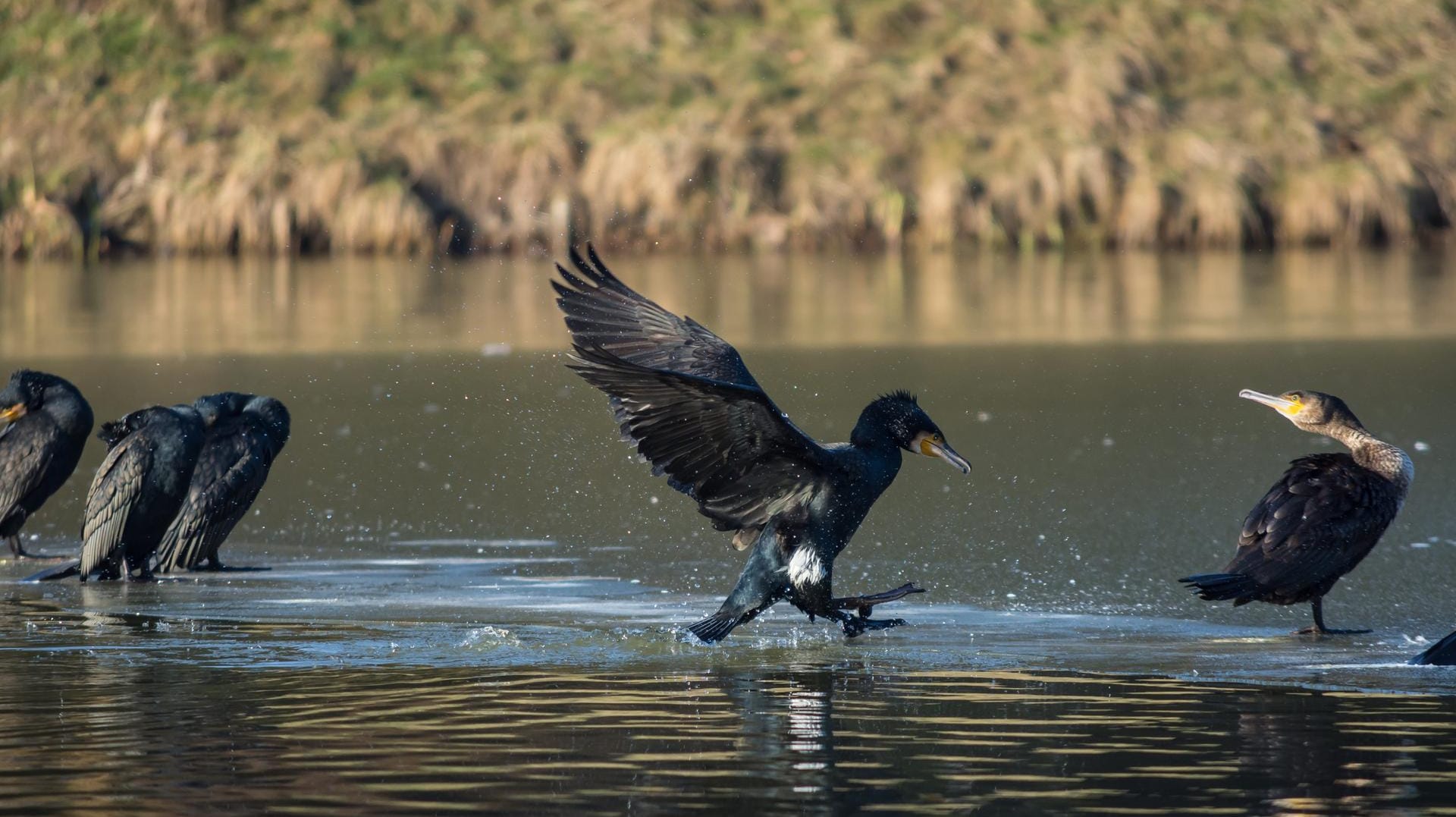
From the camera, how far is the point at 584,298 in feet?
24.8

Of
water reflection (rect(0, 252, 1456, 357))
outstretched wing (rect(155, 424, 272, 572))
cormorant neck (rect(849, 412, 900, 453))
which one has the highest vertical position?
water reflection (rect(0, 252, 1456, 357))

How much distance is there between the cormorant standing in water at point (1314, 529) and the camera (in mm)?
6891

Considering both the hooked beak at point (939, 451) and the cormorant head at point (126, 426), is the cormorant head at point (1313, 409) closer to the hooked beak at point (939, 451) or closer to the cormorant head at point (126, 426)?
the hooked beak at point (939, 451)

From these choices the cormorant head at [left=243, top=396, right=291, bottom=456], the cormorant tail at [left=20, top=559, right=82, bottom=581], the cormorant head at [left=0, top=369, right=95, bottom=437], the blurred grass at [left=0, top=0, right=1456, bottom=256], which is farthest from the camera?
the blurred grass at [left=0, top=0, right=1456, bottom=256]

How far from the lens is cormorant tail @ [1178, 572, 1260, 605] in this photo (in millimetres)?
6781

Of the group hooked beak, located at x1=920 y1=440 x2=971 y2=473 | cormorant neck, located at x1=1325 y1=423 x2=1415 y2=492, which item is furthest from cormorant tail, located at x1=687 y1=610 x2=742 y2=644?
cormorant neck, located at x1=1325 y1=423 x2=1415 y2=492

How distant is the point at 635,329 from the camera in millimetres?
7543

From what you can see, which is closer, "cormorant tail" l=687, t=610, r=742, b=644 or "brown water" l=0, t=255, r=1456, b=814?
"brown water" l=0, t=255, r=1456, b=814

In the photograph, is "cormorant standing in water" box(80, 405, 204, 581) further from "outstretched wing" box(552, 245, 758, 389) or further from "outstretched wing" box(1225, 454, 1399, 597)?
"outstretched wing" box(1225, 454, 1399, 597)

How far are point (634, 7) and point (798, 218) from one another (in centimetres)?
585

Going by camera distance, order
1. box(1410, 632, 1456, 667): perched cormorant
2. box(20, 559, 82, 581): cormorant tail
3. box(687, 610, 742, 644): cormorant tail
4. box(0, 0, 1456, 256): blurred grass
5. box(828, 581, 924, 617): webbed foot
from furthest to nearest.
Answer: box(0, 0, 1456, 256): blurred grass, box(20, 559, 82, 581): cormorant tail, box(828, 581, 924, 617): webbed foot, box(687, 610, 742, 644): cormorant tail, box(1410, 632, 1456, 667): perched cormorant

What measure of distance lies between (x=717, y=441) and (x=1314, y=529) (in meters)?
2.02

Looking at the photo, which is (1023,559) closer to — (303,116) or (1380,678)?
(1380,678)

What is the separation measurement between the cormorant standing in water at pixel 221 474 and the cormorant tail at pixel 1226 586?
405cm
